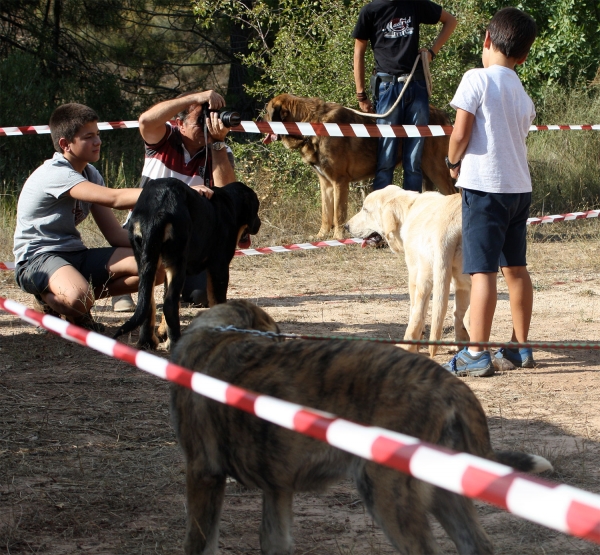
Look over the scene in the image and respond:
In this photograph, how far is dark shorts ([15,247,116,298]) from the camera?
6000 millimetres

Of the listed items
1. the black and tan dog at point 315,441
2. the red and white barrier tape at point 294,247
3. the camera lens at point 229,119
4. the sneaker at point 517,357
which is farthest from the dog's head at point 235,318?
the red and white barrier tape at point 294,247

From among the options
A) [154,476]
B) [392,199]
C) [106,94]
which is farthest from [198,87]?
[154,476]

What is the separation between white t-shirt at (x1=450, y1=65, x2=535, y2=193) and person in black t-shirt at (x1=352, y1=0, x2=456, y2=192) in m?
4.77

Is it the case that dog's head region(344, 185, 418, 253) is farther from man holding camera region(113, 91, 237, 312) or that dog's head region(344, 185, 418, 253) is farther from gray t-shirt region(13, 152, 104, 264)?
gray t-shirt region(13, 152, 104, 264)

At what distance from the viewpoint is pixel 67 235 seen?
20.4ft

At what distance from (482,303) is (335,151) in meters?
5.65

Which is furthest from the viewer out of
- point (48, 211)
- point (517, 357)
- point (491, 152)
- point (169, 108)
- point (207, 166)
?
point (207, 166)

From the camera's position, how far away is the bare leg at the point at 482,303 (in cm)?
495

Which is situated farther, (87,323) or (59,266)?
(87,323)

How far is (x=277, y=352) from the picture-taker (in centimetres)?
268

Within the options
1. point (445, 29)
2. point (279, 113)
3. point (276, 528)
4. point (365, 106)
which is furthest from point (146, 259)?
point (445, 29)

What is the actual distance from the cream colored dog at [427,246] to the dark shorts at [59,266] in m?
2.08

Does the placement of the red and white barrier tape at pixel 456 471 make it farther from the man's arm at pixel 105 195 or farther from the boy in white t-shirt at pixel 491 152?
the man's arm at pixel 105 195

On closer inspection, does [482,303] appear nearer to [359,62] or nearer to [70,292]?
[70,292]
